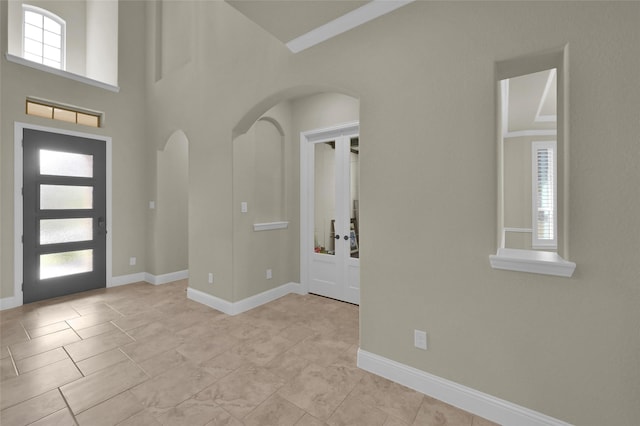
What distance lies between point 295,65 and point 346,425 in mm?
2887

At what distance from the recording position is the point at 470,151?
177 centimetres

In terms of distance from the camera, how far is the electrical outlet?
1.95 meters

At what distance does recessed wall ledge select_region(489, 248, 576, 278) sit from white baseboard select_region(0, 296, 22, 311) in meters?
5.41

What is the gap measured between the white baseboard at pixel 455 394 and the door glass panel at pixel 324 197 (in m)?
1.94

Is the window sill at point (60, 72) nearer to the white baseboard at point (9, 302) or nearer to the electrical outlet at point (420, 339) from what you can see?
the white baseboard at point (9, 302)

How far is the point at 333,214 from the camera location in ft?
12.9

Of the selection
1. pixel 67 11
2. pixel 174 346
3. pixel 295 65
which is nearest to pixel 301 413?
pixel 174 346

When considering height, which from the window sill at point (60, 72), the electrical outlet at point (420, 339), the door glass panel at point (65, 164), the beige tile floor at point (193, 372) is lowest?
the beige tile floor at point (193, 372)

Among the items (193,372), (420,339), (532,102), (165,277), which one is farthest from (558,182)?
(165,277)

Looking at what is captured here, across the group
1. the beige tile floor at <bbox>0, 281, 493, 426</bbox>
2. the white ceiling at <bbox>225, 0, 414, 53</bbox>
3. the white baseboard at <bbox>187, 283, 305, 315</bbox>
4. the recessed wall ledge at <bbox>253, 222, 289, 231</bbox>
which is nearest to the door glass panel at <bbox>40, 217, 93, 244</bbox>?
the beige tile floor at <bbox>0, 281, 493, 426</bbox>

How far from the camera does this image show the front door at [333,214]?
3777 mm

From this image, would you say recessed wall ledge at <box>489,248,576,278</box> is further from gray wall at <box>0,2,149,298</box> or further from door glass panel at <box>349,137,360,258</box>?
gray wall at <box>0,2,149,298</box>

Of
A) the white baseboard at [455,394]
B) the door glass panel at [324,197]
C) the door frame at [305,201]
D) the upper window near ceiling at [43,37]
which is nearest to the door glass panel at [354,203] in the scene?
the door glass panel at [324,197]

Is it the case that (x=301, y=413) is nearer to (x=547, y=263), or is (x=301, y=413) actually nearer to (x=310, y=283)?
(x=547, y=263)
